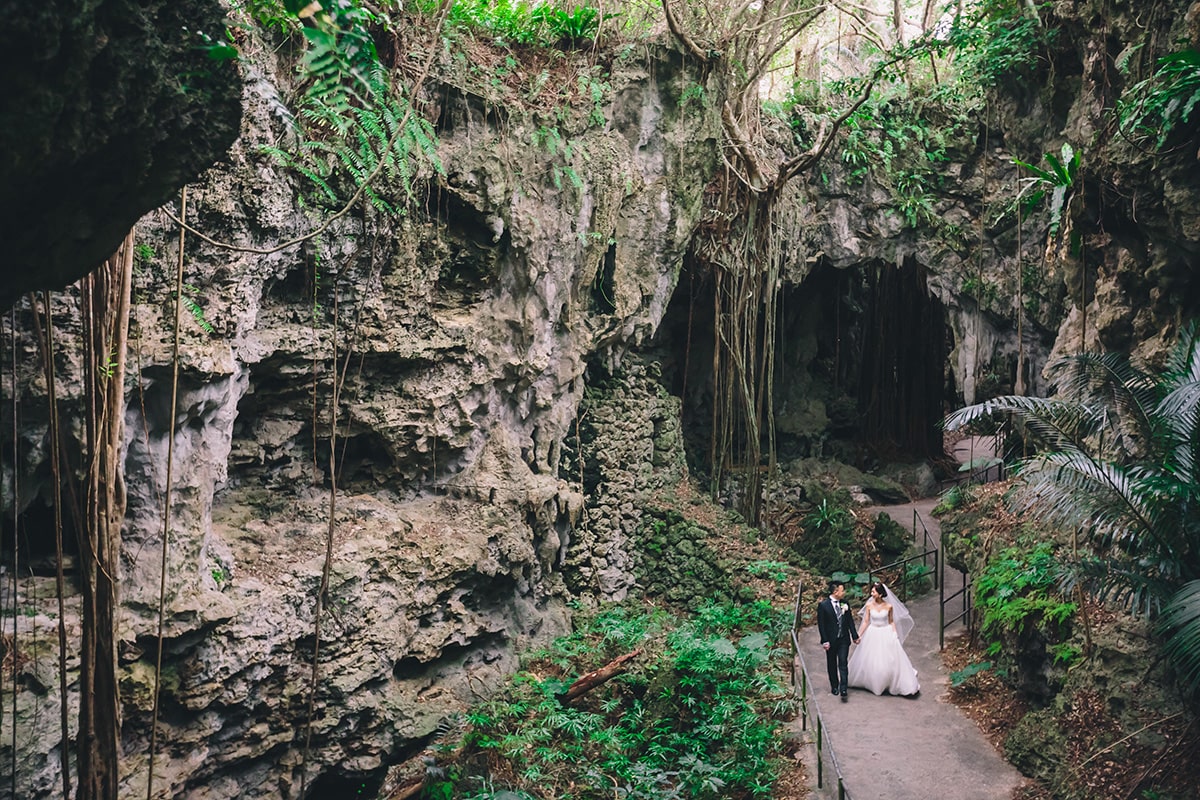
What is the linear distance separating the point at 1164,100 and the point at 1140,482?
2706 millimetres

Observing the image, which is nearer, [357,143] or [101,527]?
[101,527]

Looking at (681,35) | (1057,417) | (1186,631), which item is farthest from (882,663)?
(681,35)

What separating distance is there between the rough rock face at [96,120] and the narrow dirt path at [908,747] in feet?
16.6

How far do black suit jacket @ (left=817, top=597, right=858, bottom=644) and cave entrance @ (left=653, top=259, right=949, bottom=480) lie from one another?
828 centimetres

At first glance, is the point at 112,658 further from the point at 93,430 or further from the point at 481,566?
the point at 481,566

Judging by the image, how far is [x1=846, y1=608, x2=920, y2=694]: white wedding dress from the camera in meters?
7.68

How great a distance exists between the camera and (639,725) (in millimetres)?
7473

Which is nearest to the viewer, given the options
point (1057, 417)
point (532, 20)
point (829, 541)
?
point (1057, 417)

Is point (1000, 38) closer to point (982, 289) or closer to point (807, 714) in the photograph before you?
point (982, 289)

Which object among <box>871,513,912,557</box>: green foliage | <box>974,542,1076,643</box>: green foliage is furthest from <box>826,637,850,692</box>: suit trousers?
<box>871,513,912,557</box>: green foliage

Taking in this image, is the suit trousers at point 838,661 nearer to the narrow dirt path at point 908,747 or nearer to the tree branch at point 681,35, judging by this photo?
the narrow dirt path at point 908,747

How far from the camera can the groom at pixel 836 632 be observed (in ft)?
24.5

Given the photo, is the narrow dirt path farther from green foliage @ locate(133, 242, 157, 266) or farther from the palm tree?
green foliage @ locate(133, 242, 157, 266)

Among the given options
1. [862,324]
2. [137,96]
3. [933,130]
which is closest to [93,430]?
[137,96]
